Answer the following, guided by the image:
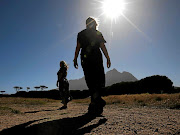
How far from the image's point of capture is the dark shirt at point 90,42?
164 inches

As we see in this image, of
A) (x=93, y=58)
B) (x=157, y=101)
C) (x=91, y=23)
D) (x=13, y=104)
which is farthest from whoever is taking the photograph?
(x=13, y=104)

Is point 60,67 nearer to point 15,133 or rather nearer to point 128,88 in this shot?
point 15,133

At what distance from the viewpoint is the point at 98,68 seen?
13.7 feet

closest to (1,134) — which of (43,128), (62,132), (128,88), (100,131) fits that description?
(43,128)

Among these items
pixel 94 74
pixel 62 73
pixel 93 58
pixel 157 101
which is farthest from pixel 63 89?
pixel 157 101

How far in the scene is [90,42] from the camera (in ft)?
13.8

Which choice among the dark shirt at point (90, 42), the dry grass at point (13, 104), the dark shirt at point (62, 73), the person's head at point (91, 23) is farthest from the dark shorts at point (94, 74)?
the dark shirt at point (62, 73)

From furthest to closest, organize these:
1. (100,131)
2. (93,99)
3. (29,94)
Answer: (29,94) → (93,99) → (100,131)

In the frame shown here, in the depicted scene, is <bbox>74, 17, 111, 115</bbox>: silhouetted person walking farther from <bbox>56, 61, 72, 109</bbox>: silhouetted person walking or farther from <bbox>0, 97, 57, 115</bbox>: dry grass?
<bbox>56, 61, 72, 109</bbox>: silhouetted person walking

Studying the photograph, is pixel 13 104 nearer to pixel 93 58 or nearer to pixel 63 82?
pixel 63 82

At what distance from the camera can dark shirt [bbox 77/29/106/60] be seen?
4164 mm

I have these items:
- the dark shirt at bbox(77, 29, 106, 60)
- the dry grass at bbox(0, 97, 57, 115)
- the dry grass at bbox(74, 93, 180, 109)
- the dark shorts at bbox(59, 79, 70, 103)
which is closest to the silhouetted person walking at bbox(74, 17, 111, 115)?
the dark shirt at bbox(77, 29, 106, 60)

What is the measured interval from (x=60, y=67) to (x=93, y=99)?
4.12 metres

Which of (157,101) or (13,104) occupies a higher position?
(157,101)
